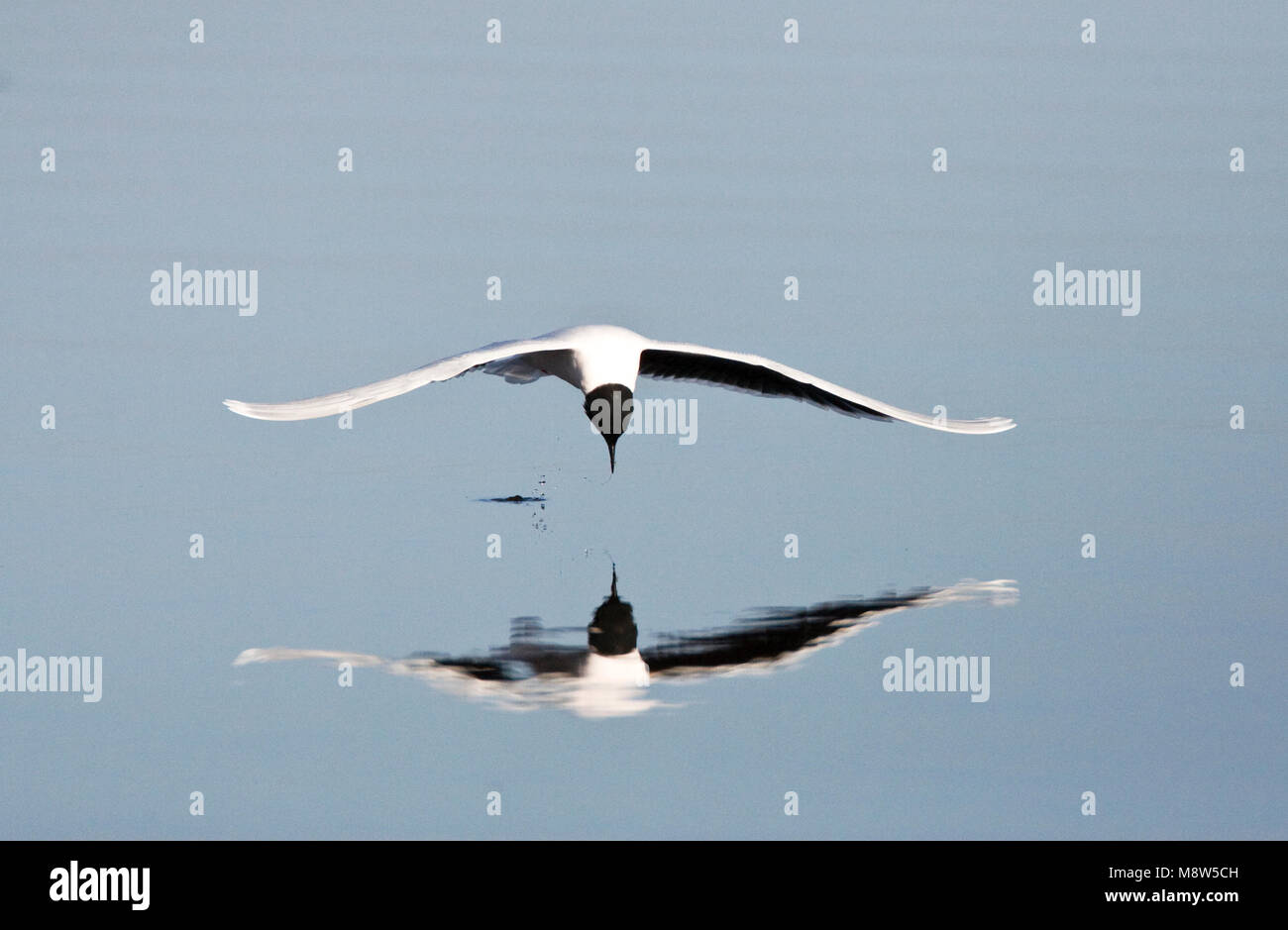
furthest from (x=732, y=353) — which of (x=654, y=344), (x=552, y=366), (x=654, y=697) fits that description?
(x=654, y=697)

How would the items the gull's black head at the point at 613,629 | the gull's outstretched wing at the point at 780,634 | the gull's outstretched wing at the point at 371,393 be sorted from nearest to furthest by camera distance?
1. the gull's outstretched wing at the point at 780,634
2. the gull's black head at the point at 613,629
3. the gull's outstretched wing at the point at 371,393

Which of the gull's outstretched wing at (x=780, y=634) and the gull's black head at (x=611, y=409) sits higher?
the gull's black head at (x=611, y=409)

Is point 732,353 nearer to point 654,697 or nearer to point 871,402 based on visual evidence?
point 871,402

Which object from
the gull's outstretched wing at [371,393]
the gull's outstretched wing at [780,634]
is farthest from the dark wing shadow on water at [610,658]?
the gull's outstretched wing at [371,393]

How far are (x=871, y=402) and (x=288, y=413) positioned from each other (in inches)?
234

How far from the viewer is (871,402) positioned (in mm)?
15688

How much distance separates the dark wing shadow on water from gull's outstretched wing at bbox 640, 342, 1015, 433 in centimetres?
292

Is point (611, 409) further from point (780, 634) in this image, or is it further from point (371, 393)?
point (780, 634)

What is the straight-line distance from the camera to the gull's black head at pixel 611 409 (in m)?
15.1

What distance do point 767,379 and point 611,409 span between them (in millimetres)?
2346

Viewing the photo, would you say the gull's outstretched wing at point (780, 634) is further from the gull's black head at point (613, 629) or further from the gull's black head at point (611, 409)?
the gull's black head at point (611, 409)

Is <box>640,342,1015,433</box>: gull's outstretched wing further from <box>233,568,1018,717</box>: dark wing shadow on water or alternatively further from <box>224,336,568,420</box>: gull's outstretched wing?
<box>233,568,1018,717</box>: dark wing shadow on water

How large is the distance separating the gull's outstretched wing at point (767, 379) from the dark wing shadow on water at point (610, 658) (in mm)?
2923

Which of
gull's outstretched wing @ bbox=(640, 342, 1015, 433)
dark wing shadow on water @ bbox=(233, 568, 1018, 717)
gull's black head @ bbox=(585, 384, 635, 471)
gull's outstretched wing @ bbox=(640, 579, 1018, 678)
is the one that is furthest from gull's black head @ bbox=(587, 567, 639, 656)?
gull's outstretched wing @ bbox=(640, 342, 1015, 433)
